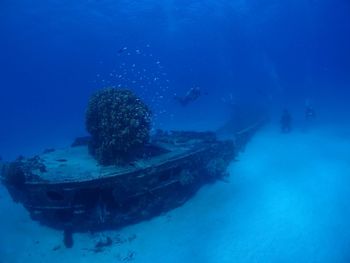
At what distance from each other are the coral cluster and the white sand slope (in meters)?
2.96

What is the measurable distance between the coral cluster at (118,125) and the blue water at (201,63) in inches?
179

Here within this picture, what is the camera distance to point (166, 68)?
171m

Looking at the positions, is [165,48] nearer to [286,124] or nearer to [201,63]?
[201,63]

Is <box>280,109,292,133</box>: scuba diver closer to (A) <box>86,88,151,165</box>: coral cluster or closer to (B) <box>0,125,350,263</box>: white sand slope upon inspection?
(B) <box>0,125,350,263</box>: white sand slope

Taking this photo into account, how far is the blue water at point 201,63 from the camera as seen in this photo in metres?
13.8

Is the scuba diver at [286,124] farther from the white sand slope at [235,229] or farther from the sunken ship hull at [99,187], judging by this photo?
the sunken ship hull at [99,187]

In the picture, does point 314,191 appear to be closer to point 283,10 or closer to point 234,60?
point 283,10

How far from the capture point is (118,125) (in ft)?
39.1

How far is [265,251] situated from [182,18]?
214ft

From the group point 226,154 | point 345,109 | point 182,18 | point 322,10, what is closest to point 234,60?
point 322,10

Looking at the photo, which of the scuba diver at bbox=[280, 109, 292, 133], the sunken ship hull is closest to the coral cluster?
the sunken ship hull

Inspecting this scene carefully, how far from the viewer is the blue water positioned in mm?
13827

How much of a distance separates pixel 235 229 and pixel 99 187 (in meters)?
5.21

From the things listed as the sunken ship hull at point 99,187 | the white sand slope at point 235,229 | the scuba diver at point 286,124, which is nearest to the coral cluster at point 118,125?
the sunken ship hull at point 99,187
